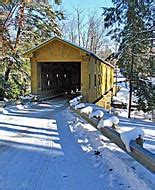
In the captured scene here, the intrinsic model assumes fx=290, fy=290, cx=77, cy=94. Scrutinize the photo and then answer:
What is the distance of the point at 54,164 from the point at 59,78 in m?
20.0

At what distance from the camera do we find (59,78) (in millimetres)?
25141

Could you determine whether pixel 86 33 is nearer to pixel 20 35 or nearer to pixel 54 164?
pixel 20 35

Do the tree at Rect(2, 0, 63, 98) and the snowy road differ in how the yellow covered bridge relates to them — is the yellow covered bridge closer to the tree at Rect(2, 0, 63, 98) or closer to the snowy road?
the tree at Rect(2, 0, 63, 98)

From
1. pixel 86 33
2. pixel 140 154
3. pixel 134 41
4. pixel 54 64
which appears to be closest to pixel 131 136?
pixel 140 154

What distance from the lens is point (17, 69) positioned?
25031 mm

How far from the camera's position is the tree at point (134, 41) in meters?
23.0

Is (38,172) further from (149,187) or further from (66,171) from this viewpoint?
(149,187)

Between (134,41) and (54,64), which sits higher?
(134,41)

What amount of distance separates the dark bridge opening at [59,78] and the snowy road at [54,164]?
43.7 feet

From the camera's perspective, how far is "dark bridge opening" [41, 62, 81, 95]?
21562mm

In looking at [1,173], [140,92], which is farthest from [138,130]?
[140,92]

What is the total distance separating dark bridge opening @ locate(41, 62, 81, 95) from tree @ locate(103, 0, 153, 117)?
14.3 ft

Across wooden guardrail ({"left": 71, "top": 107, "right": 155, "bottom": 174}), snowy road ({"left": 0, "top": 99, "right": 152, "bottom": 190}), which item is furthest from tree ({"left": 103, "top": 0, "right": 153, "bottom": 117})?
wooden guardrail ({"left": 71, "top": 107, "right": 155, "bottom": 174})

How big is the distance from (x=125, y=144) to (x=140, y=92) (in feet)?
67.5
